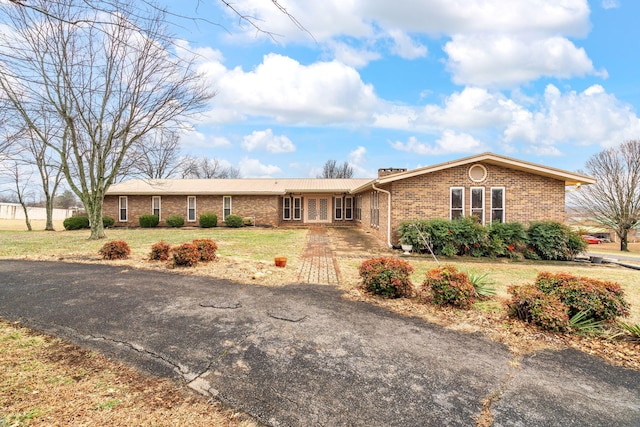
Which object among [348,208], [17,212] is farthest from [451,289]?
[17,212]

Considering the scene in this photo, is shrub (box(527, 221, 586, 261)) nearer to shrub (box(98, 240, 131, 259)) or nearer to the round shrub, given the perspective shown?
shrub (box(98, 240, 131, 259))

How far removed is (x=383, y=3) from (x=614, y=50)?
14392 mm

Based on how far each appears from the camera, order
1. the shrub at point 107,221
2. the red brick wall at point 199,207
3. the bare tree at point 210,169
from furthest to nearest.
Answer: the bare tree at point 210,169
the red brick wall at point 199,207
the shrub at point 107,221

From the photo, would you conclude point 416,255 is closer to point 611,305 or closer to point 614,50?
point 611,305

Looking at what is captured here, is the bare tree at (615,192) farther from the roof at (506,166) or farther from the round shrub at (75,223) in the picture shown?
the round shrub at (75,223)

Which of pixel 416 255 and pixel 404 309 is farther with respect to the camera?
pixel 416 255

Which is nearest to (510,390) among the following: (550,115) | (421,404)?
(421,404)

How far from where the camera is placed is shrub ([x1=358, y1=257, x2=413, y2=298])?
5599 millimetres

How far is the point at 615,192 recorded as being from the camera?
2469 cm

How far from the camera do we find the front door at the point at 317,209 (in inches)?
954

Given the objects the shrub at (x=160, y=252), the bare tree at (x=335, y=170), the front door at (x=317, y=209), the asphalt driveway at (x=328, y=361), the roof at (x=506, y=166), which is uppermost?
the bare tree at (x=335, y=170)

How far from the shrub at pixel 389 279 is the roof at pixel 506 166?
6.46m

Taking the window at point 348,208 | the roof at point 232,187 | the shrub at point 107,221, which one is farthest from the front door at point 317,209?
the shrub at point 107,221

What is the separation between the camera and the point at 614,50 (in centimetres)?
1205
